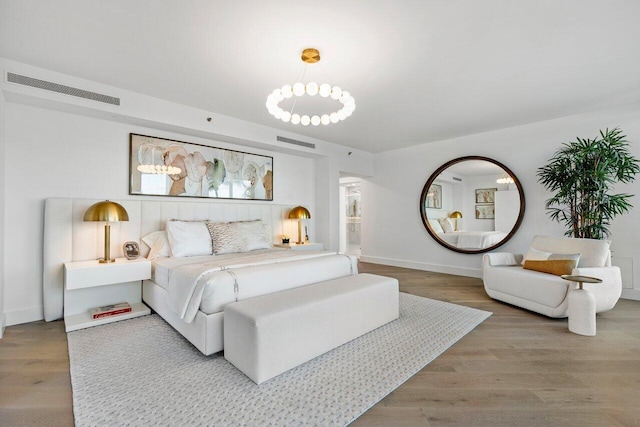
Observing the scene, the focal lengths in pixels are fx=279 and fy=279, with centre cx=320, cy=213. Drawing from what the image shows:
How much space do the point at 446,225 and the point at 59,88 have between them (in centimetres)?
587

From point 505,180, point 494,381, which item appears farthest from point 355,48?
point 505,180

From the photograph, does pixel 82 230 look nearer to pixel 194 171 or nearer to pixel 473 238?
pixel 194 171

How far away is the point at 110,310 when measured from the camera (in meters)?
2.93

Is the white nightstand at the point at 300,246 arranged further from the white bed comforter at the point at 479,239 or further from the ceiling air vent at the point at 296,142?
the white bed comforter at the point at 479,239

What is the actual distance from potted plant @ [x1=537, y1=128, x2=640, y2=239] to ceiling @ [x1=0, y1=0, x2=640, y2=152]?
1.95 ft

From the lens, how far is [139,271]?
299 centimetres

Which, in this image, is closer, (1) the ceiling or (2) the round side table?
(1) the ceiling

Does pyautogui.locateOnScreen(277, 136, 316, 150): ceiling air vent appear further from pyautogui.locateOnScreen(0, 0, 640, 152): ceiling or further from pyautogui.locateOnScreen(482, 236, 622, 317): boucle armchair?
pyautogui.locateOnScreen(482, 236, 622, 317): boucle armchair

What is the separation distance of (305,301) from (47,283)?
2826 millimetres

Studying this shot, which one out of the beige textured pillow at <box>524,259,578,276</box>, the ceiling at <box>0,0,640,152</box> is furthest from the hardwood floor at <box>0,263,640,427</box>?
the ceiling at <box>0,0,640,152</box>

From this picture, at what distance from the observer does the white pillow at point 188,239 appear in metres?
3.30

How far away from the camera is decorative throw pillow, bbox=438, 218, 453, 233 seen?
5330 millimetres

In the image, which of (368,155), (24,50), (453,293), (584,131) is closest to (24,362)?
(24,50)

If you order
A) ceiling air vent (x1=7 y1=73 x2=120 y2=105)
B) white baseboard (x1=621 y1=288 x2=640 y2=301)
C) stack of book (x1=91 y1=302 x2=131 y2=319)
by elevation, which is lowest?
white baseboard (x1=621 y1=288 x2=640 y2=301)
